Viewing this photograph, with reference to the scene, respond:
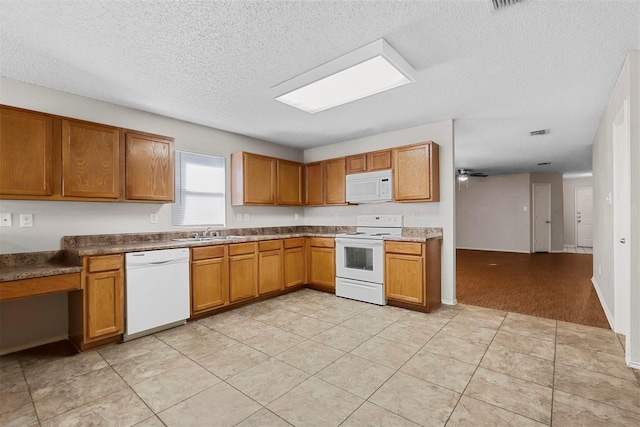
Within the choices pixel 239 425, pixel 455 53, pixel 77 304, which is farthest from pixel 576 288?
pixel 77 304

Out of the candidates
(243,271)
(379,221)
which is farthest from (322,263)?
(243,271)

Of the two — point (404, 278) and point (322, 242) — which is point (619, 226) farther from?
point (322, 242)

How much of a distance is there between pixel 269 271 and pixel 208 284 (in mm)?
939

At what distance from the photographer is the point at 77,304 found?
2.76 meters

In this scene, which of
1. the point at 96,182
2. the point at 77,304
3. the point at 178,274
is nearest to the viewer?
the point at 77,304

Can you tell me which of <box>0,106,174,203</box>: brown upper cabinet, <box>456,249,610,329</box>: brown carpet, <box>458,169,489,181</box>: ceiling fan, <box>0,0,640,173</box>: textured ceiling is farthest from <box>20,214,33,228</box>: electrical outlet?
<box>458,169,489,181</box>: ceiling fan

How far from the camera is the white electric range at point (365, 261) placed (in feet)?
13.1

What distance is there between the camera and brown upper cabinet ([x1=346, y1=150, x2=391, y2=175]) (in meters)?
4.33

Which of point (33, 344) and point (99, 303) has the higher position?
point (99, 303)

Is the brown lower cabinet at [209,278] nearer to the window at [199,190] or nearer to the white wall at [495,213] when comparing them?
the window at [199,190]

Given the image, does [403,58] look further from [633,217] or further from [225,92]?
[633,217]

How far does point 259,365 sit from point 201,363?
0.49m

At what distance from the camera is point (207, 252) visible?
3551 millimetres

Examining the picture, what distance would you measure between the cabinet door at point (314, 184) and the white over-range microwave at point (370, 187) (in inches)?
23.8
